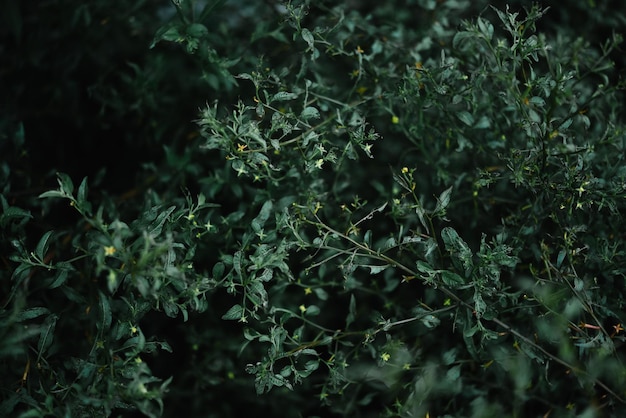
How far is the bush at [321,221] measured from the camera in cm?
112

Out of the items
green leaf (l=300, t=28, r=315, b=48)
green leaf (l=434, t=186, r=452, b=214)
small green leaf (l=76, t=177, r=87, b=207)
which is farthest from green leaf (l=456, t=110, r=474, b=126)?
small green leaf (l=76, t=177, r=87, b=207)

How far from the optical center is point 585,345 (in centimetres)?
A: 111

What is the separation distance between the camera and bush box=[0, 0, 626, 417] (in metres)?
1.12

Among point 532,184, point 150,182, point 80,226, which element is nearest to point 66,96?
point 150,182

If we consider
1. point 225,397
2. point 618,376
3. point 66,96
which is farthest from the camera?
point 66,96

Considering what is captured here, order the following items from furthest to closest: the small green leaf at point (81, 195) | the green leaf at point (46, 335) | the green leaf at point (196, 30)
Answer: the green leaf at point (196, 30)
the green leaf at point (46, 335)
the small green leaf at point (81, 195)

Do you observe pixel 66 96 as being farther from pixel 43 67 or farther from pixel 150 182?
pixel 150 182

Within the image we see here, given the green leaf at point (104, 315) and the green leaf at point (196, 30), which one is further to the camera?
the green leaf at point (196, 30)

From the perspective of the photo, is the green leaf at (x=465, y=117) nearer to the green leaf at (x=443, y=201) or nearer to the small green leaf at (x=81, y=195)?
the green leaf at (x=443, y=201)

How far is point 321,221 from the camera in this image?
1250 millimetres

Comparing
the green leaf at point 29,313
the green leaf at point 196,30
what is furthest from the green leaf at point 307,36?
the green leaf at point 29,313

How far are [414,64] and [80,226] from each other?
83cm

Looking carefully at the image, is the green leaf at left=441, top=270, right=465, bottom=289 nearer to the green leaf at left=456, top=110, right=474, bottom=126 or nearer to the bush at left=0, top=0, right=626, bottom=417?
the bush at left=0, top=0, right=626, bottom=417

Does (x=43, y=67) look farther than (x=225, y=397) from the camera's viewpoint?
Yes
